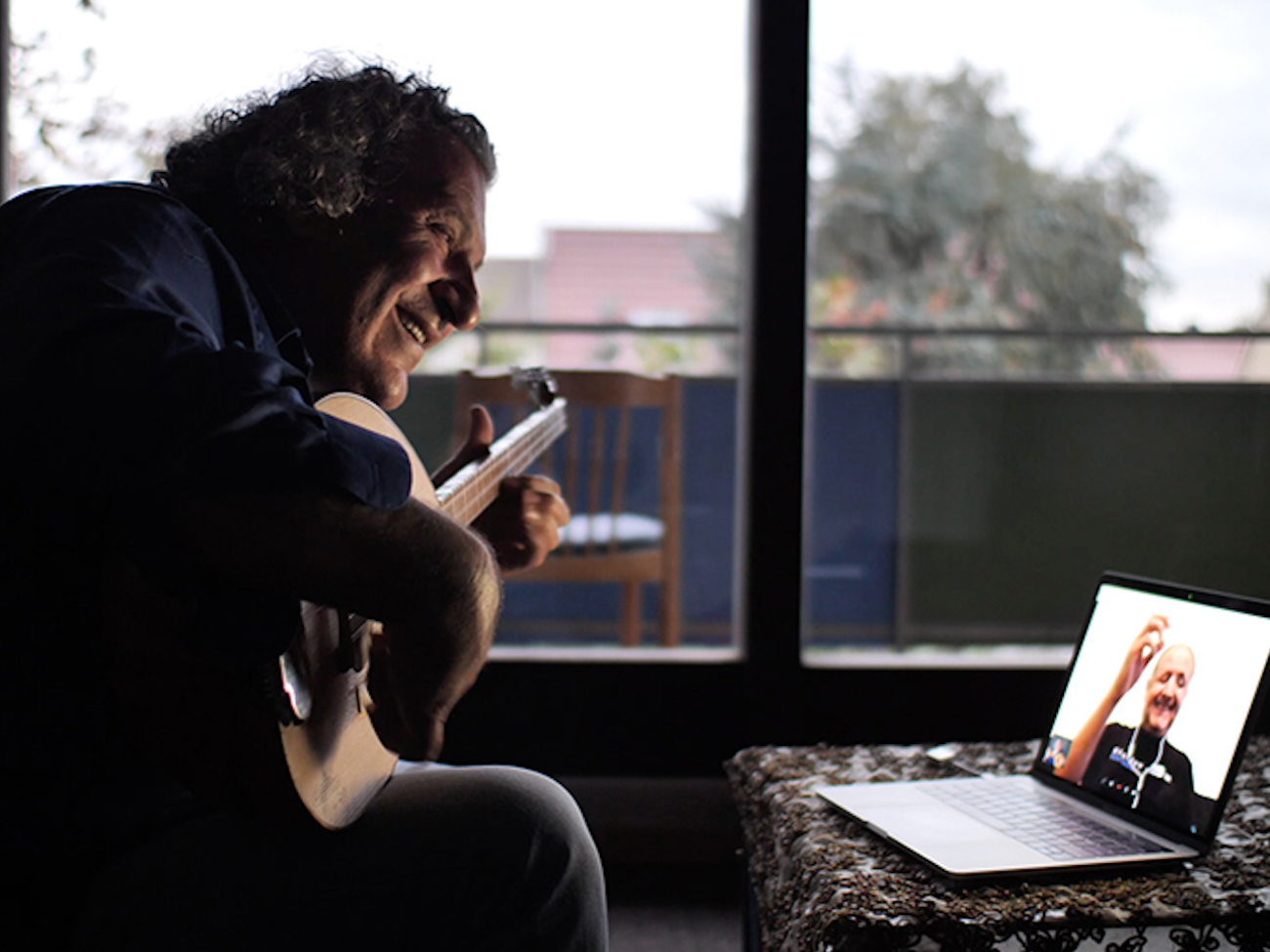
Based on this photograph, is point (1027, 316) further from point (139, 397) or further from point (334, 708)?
point (139, 397)

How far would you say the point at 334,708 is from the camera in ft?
3.55

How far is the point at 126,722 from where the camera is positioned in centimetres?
92

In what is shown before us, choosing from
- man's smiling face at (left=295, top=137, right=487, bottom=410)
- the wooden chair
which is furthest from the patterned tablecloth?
the wooden chair

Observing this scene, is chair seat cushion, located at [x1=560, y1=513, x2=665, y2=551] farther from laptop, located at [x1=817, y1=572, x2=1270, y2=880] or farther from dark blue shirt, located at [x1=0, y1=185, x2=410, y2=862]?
dark blue shirt, located at [x1=0, y1=185, x2=410, y2=862]

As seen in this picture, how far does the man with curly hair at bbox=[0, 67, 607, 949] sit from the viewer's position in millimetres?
761

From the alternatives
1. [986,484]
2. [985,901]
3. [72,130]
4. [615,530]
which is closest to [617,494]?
[615,530]

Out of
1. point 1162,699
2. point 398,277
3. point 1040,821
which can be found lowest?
point 1040,821

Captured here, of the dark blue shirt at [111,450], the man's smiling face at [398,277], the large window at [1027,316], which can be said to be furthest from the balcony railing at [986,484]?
the dark blue shirt at [111,450]

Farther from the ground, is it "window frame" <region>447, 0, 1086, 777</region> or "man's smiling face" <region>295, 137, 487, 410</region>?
"man's smiling face" <region>295, 137, 487, 410</region>

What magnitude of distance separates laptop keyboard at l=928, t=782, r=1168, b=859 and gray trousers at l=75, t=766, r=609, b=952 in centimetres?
46

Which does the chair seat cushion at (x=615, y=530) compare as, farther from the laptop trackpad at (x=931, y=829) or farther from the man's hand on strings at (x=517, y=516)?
the laptop trackpad at (x=931, y=829)

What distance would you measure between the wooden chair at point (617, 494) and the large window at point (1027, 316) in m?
0.30

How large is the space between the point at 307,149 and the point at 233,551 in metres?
0.52

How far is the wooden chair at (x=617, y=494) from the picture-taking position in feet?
8.18
